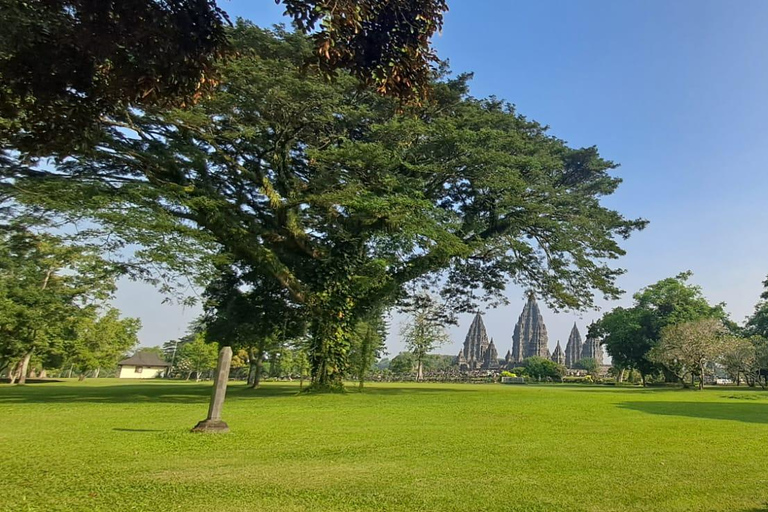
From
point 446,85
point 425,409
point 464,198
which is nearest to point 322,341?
point 425,409

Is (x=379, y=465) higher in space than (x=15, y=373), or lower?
lower

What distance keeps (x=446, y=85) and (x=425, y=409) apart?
14338 millimetres

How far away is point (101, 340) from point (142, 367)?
1407 inches

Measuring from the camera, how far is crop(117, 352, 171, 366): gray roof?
8025 centimetres

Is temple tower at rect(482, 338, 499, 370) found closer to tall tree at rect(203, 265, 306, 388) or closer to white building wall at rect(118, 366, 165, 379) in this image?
white building wall at rect(118, 366, 165, 379)

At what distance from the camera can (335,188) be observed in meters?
18.5

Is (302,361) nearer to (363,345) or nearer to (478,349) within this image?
(363,345)

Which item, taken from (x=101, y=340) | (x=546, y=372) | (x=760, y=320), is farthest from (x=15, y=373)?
(x=760, y=320)

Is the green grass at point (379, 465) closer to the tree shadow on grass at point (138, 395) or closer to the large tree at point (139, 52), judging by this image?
the large tree at point (139, 52)

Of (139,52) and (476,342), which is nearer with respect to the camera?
(139,52)

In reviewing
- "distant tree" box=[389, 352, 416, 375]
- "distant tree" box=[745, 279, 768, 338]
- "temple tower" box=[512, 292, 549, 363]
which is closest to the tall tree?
"distant tree" box=[389, 352, 416, 375]

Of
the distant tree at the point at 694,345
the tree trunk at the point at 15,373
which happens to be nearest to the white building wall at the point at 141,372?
the tree trunk at the point at 15,373

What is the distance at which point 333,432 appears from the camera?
8898mm

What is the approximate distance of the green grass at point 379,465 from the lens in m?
4.45
